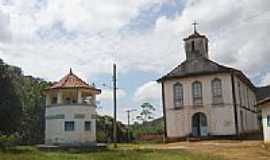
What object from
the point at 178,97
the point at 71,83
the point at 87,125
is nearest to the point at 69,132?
the point at 87,125

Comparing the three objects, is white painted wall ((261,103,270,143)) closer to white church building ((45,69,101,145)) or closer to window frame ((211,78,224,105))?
window frame ((211,78,224,105))

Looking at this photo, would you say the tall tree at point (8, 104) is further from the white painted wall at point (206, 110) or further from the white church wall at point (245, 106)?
the white church wall at point (245, 106)

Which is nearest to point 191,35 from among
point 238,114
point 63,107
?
point 238,114

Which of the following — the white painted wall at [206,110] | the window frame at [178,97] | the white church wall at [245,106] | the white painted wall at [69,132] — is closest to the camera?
the white painted wall at [69,132]

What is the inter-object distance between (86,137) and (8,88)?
25.3 ft

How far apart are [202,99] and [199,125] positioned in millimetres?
2801

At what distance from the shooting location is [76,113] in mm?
39562

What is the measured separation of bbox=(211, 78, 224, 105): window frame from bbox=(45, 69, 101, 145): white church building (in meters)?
13.2

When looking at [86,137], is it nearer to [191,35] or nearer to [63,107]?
[63,107]

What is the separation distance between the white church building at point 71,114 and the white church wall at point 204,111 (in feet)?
36.9

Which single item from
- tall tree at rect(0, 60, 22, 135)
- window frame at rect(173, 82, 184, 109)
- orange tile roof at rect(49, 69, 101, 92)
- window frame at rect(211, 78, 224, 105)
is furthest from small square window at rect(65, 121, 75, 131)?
window frame at rect(211, 78, 224, 105)

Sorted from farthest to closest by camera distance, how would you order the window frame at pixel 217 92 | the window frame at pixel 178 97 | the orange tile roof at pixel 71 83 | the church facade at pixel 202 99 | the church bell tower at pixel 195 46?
the church bell tower at pixel 195 46 → the window frame at pixel 178 97 → the window frame at pixel 217 92 → the church facade at pixel 202 99 → the orange tile roof at pixel 71 83

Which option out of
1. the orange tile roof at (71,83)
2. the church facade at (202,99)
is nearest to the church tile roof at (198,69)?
the church facade at (202,99)

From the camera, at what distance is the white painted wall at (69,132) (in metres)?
39.0
